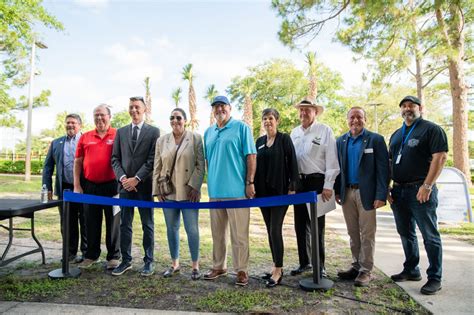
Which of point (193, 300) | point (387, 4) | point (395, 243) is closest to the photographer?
point (193, 300)

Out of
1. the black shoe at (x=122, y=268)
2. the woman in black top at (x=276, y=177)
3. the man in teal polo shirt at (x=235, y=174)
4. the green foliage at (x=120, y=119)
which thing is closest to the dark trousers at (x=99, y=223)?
the black shoe at (x=122, y=268)

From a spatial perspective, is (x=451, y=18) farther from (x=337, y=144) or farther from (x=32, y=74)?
(x=32, y=74)

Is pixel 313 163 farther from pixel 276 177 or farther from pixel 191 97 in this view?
pixel 191 97

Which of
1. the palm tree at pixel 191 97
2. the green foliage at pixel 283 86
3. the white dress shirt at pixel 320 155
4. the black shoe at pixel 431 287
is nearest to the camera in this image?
the black shoe at pixel 431 287

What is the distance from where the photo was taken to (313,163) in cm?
379

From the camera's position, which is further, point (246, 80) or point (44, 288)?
point (246, 80)

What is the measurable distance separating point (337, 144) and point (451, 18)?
791 centimetres

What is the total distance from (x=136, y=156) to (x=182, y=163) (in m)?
0.61

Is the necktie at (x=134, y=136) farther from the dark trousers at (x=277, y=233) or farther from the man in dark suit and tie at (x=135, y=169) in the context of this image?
the dark trousers at (x=277, y=233)

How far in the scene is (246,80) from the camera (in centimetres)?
3694

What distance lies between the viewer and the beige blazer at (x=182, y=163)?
385 cm

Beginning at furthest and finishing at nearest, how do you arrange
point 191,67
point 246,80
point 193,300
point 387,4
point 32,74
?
point 246,80 < point 191,67 < point 32,74 < point 387,4 < point 193,300

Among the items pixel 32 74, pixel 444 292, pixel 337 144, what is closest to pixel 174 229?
pixel 337 144

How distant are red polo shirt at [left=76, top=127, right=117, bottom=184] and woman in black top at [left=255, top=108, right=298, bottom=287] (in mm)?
1896
